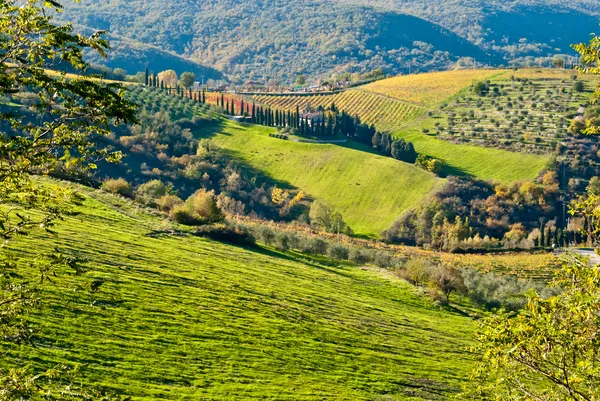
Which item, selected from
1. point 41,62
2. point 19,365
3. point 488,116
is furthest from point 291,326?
point 488,116

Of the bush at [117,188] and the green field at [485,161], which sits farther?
the green field at [485,161]

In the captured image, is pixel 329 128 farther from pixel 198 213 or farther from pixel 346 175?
pixel 198 213

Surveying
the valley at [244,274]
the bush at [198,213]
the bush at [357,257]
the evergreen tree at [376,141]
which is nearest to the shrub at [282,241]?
the valley at [244,274]

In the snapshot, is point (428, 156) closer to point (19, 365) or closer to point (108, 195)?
point (108, 195)

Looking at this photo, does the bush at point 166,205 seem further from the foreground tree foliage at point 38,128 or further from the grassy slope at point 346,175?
the grassy slope at point 346,175

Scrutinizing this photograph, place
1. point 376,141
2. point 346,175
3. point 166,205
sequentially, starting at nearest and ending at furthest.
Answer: point 166,205
point 346,175
point 376,141

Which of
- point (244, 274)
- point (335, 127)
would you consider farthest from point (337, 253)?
point (335, 127)
